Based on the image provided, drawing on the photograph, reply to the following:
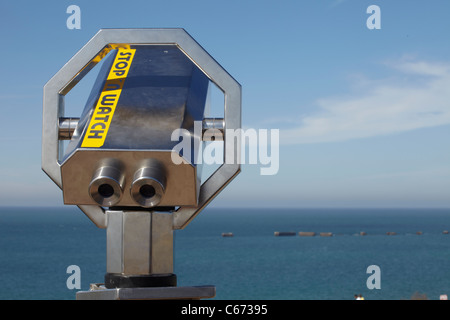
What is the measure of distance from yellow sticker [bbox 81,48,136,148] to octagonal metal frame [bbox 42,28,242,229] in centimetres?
10

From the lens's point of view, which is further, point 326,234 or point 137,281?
point 326,234

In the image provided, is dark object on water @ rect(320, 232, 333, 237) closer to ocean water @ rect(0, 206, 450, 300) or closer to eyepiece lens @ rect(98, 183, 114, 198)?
ocean water @ rect(0, 206, 450, 300)

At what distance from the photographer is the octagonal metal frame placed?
2.06 m

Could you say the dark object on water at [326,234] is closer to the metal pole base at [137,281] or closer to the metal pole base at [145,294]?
the metal pole base at [137,281]

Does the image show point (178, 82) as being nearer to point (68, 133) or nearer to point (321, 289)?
point (68, 133)

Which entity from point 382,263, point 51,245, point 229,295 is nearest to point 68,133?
point 229,295

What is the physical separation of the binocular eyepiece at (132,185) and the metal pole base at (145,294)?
0.25 meters

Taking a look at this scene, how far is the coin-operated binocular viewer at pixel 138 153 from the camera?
1858 mm

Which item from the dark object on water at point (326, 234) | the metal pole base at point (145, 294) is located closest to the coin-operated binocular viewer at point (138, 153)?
the metal pole base at point (145, 294)

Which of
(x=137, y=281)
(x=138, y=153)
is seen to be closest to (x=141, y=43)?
(x=138, y=153)

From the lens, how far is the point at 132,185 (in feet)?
6.09

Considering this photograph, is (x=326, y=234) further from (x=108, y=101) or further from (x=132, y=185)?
(x=132, y=185)

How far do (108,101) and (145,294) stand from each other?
647 mm
